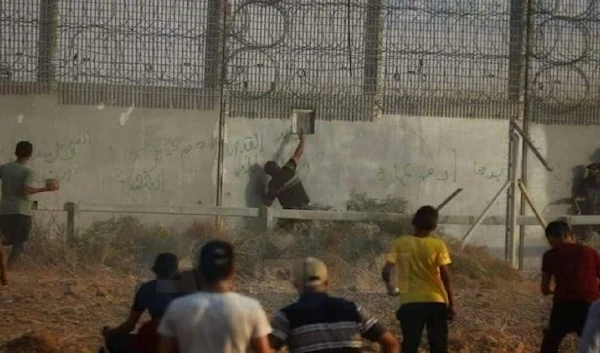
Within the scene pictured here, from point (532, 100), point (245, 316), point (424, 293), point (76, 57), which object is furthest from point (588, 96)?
point (245, 316)

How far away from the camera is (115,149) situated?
60.1 feet

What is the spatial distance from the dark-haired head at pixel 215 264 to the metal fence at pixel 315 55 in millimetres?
11917

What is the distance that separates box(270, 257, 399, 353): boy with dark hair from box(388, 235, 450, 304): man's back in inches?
116

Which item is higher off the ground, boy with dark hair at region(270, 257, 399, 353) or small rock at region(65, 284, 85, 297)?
boy with dark hair at region(270, 257, 399, 353)

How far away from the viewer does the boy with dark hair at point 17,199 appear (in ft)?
47.3

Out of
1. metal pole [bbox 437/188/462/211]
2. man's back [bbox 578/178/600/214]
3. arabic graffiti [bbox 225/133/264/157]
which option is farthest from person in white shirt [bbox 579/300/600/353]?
man's back [bbox 578/178/600/214]

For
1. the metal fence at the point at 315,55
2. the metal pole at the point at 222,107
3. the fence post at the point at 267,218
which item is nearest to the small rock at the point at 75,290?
the fence post at the point at 267,218

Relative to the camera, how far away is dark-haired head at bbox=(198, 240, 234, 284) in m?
6.42

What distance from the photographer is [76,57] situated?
18.0 m

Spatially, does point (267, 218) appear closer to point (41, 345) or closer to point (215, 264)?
point (41, 345)

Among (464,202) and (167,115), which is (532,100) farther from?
(167,115)

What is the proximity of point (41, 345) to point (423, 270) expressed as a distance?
3.44 m

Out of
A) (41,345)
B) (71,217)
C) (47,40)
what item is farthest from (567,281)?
(47,40)

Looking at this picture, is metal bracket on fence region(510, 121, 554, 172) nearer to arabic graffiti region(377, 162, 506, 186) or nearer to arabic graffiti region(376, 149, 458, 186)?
arabic graffiti region(377, 162, 506, 186)
